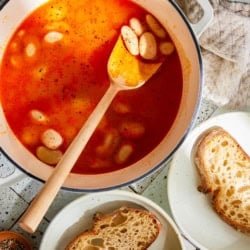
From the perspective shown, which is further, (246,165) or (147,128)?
(246,165)

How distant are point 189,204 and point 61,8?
515mm

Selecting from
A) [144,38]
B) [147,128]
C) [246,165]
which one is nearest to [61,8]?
[144,38]

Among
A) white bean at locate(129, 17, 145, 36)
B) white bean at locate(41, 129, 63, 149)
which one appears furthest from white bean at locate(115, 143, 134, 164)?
white bean at locate(129, 17, 145, 36)

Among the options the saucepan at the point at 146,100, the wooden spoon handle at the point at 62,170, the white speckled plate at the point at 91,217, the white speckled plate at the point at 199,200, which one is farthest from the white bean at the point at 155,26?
the white speckled plate at the point at 91,217

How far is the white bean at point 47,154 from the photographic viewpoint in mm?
1175

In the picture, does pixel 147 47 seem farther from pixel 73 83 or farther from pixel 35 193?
pixel 35 193

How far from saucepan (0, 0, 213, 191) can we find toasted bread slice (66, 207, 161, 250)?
184 mm

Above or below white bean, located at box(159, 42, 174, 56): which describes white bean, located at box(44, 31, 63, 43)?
above

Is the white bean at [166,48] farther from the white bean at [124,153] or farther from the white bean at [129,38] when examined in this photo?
the white bean at [124,153]

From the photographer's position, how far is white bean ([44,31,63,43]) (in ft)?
3.79

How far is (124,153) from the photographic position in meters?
1.18

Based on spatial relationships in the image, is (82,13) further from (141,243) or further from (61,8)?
(141,243)

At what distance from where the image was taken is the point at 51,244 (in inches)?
52.2

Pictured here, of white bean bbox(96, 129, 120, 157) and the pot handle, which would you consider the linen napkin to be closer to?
the pot handle
